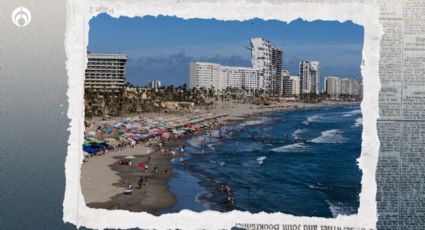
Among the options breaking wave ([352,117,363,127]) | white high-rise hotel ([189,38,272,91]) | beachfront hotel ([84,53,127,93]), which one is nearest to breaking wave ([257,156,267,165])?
white high-rise hotel ([189,38,272,91])

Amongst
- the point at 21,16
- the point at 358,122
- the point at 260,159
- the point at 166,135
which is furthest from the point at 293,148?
the point at 21,16

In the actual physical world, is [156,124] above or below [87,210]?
above

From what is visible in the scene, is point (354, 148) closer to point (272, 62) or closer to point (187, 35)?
point (272, 62)

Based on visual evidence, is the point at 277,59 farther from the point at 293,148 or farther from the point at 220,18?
the point at 293,148

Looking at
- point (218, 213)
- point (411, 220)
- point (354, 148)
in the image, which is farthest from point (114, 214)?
point (411, 220)

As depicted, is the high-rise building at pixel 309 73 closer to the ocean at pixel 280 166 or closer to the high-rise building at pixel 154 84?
the ocean at pixel 280 166
